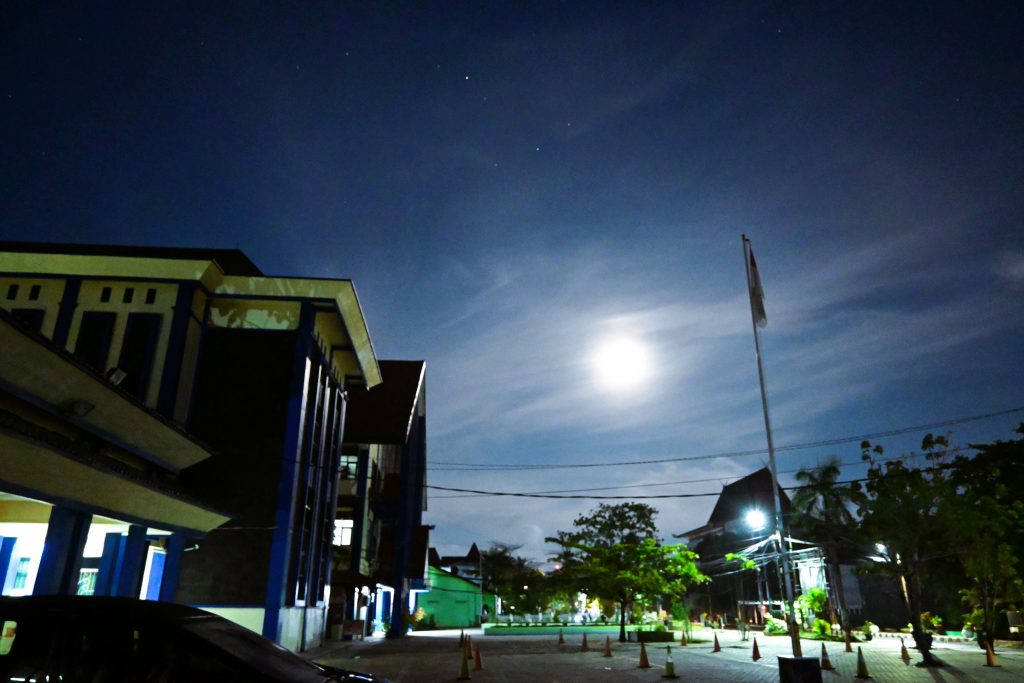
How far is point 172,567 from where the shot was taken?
18.3m

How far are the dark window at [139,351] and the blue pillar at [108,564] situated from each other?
6.53 metres

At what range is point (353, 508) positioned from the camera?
35531 millimetres

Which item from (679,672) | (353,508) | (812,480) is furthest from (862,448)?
(353,508)

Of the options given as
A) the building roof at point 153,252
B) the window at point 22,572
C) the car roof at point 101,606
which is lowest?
the car roof at point 101,606

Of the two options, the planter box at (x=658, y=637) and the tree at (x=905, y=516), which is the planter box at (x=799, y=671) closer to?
the tree at (x=905, y=516)

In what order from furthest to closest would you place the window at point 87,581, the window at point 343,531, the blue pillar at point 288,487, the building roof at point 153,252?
the window at point 343,531
the building roof at point 153,252
the blue pillar at point 288,487
the window at point 87,581

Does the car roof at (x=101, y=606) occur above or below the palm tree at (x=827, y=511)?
below

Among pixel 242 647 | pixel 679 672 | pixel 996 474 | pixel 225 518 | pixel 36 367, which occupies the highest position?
pixel 996 474

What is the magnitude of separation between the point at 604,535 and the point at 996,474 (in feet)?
71.9

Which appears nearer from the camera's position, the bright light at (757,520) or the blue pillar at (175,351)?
the blue pillar at (175,351)

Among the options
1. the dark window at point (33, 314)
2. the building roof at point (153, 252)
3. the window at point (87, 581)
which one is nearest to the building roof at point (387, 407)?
the building roof at point (153, 252)

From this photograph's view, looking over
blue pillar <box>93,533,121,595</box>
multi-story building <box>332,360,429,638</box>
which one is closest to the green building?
multi-story building <box>332,360,429,638</box>

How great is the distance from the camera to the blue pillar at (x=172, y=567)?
18.1 metres

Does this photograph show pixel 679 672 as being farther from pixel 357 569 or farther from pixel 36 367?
pixel 357 569
